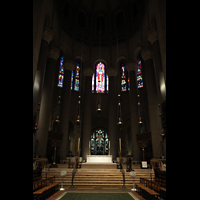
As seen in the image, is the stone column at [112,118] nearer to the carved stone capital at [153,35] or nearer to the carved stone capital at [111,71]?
the carved stone capital at [111,71]

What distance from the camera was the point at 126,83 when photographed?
21.7 m

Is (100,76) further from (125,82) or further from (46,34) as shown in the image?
(46,34)

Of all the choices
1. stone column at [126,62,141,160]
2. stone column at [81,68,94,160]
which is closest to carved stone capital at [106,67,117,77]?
stone column at [126,62,141,160]

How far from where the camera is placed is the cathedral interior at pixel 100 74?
1458 cm

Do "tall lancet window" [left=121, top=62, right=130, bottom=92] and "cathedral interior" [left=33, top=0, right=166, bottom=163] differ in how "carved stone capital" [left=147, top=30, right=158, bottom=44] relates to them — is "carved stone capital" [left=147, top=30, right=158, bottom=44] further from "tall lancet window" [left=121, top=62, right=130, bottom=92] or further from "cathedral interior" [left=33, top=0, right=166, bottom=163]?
"tall lancet window" [left=121, top=62, right=130, bottom=92]

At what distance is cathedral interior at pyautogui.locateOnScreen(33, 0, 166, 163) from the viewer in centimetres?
1458

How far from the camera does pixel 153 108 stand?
13.7 metres

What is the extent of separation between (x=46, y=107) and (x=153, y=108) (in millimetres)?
8749

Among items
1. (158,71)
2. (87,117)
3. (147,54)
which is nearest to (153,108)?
(158,71)

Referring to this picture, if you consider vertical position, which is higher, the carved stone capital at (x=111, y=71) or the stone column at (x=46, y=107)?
the carved stone capital at (x=111, y=71)

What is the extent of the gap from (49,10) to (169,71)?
15.9m

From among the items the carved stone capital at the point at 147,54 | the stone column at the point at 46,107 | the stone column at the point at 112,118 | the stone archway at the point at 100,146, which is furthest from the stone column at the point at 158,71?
the stone archway at the point at 100,146
